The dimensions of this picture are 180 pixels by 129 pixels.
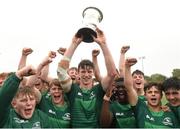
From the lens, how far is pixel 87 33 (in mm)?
5559

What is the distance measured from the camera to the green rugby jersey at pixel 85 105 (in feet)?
18.7

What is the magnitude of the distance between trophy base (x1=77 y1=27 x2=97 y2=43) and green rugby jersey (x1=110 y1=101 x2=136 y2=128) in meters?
1.07

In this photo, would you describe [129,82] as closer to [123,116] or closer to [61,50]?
[123,116]

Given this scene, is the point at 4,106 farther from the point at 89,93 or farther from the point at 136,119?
the point at 136,119

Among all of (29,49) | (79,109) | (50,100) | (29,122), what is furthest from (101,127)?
(29,49)

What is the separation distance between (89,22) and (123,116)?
57.9 inches

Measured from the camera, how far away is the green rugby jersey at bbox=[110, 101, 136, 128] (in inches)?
229

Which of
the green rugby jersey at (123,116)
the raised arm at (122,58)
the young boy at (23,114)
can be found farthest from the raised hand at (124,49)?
the young boy at (23,114)

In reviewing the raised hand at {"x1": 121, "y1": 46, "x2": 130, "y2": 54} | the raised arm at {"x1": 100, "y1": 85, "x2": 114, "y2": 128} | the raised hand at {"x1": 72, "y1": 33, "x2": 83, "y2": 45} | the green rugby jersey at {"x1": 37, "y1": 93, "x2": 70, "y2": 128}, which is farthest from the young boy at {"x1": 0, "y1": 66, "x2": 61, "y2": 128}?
the raised hand at {"x1": 121, "y1": 46, "x2": 130, "y2": 54}

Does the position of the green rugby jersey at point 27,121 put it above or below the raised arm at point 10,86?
below

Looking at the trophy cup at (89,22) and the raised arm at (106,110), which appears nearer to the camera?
the trophy cup at (89,22)

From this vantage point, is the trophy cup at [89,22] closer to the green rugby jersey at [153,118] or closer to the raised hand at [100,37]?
the raised hand at [100,37]

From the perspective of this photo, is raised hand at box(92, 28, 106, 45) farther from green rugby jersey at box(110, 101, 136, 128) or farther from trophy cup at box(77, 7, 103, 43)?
green rugby jersey at box(110, 101, 136, 128)

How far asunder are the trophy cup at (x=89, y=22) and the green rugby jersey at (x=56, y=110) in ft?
3.49
